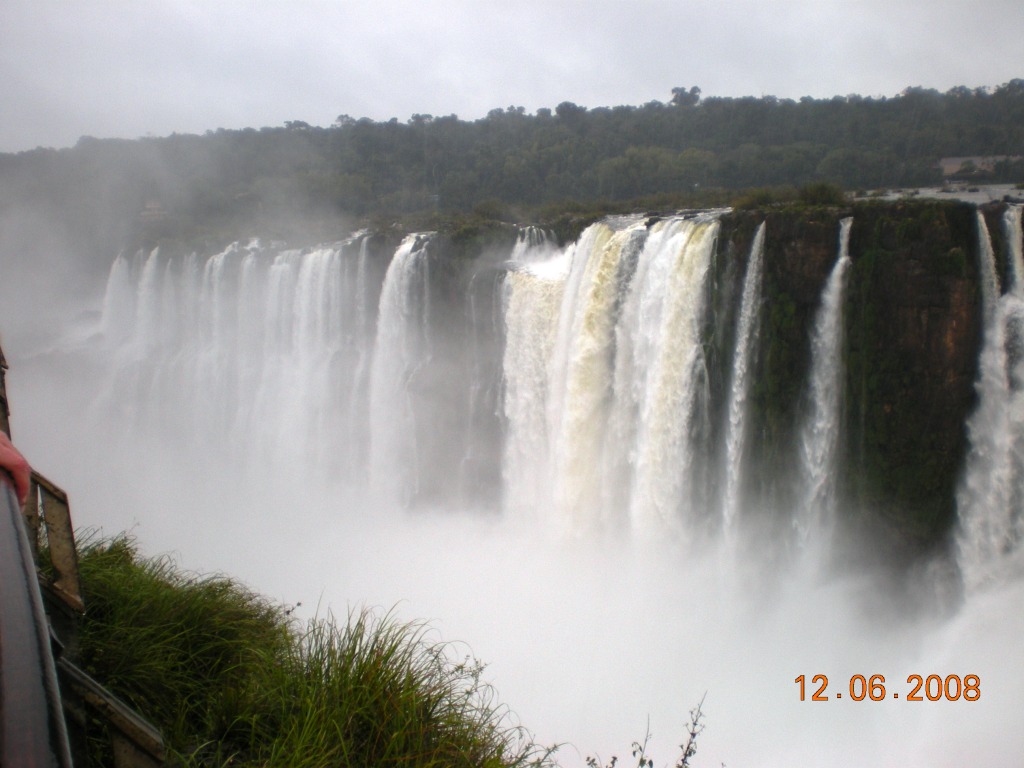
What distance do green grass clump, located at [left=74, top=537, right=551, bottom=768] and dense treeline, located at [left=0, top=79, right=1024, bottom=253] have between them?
17.8 m

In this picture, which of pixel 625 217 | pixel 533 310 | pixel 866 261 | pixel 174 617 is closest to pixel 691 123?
pixel 625 217

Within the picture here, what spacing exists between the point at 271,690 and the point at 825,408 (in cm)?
898

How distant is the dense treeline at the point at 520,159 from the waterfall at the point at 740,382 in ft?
31.1

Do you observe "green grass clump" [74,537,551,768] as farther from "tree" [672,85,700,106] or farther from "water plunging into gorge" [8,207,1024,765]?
"tree" [672,85,700,106]

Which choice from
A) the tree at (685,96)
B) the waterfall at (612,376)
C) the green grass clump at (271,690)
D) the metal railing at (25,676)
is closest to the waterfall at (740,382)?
the waterfall at (612,376)

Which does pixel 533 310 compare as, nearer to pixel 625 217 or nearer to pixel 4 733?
pixel 625 217

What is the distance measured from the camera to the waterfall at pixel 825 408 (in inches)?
383

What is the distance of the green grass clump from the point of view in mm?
2494

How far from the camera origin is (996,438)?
28.1 ft

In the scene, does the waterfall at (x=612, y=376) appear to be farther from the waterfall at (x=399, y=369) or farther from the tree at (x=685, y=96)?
the tree at (x=685, y=96)

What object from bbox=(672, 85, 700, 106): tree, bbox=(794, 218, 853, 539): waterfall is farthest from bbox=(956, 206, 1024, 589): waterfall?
bbox=(672, 85, 700, 106): tree
